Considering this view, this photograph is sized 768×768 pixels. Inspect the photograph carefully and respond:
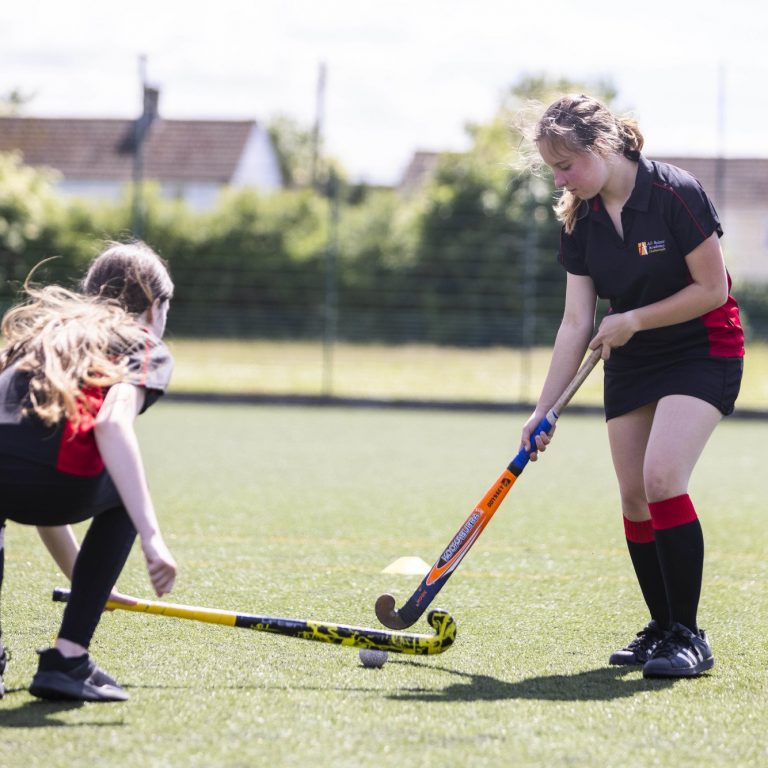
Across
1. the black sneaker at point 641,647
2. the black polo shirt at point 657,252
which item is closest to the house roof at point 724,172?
the black polo shirt at point 657,252

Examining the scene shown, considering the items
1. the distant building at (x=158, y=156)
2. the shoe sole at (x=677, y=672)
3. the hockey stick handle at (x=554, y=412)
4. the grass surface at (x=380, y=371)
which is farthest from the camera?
the distant building at (x=158, y=156)

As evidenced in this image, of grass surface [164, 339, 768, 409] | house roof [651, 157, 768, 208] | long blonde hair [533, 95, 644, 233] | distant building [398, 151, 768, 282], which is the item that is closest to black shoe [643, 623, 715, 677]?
long blonde hair [533, 95, 644, 233]

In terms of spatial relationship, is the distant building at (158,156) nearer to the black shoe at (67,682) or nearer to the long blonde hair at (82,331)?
the long blonde hair at (82,331)

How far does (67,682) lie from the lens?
122 inches

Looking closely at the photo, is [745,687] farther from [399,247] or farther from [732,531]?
[399,247]

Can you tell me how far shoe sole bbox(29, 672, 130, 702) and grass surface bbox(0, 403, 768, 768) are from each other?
0.03 m

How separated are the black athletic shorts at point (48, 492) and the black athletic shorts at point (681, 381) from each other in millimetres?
1557

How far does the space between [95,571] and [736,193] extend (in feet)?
56.6

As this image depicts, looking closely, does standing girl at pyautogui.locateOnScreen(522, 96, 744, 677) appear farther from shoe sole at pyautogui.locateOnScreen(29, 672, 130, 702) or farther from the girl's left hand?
shoe sole at pyautogui.locateOnScreen(29, 672, 130, 702)

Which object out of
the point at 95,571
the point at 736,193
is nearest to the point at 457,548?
the point at 95,571

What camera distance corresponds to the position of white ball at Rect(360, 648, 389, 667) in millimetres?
3568

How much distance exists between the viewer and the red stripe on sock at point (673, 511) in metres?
3.65

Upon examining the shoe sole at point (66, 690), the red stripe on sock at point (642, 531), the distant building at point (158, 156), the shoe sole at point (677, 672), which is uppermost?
the red stripe on sock at point (642, 531)

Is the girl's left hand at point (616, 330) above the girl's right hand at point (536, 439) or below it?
above
